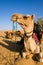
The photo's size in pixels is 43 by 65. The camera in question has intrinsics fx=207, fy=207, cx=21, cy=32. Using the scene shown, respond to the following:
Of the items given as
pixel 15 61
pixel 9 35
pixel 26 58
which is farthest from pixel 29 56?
pixel 9 35

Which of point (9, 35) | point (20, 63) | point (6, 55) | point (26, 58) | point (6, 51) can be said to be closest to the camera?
point (20, 63)

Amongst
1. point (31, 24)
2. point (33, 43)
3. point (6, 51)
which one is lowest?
point (6, 51)

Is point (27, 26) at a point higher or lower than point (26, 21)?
lower

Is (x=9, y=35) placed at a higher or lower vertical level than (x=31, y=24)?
lower

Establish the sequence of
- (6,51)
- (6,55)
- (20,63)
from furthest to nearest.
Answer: (6,51) → (6,55) → (20,63)

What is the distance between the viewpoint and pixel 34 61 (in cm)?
687

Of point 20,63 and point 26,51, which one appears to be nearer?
point 20,63

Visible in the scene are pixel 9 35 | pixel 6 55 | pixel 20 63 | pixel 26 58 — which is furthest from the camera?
pixel 9 35

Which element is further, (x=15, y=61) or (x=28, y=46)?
(x=28, y=46)

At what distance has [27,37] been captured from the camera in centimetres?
718

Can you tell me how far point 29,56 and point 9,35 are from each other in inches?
241

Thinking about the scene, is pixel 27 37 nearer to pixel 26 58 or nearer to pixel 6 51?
pixel 26 58

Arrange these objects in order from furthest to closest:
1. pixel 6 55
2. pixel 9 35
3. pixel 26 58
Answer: pixel 9 35 → pixel 6 55 → pixel 26 58

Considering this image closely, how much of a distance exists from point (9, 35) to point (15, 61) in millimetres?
6458
